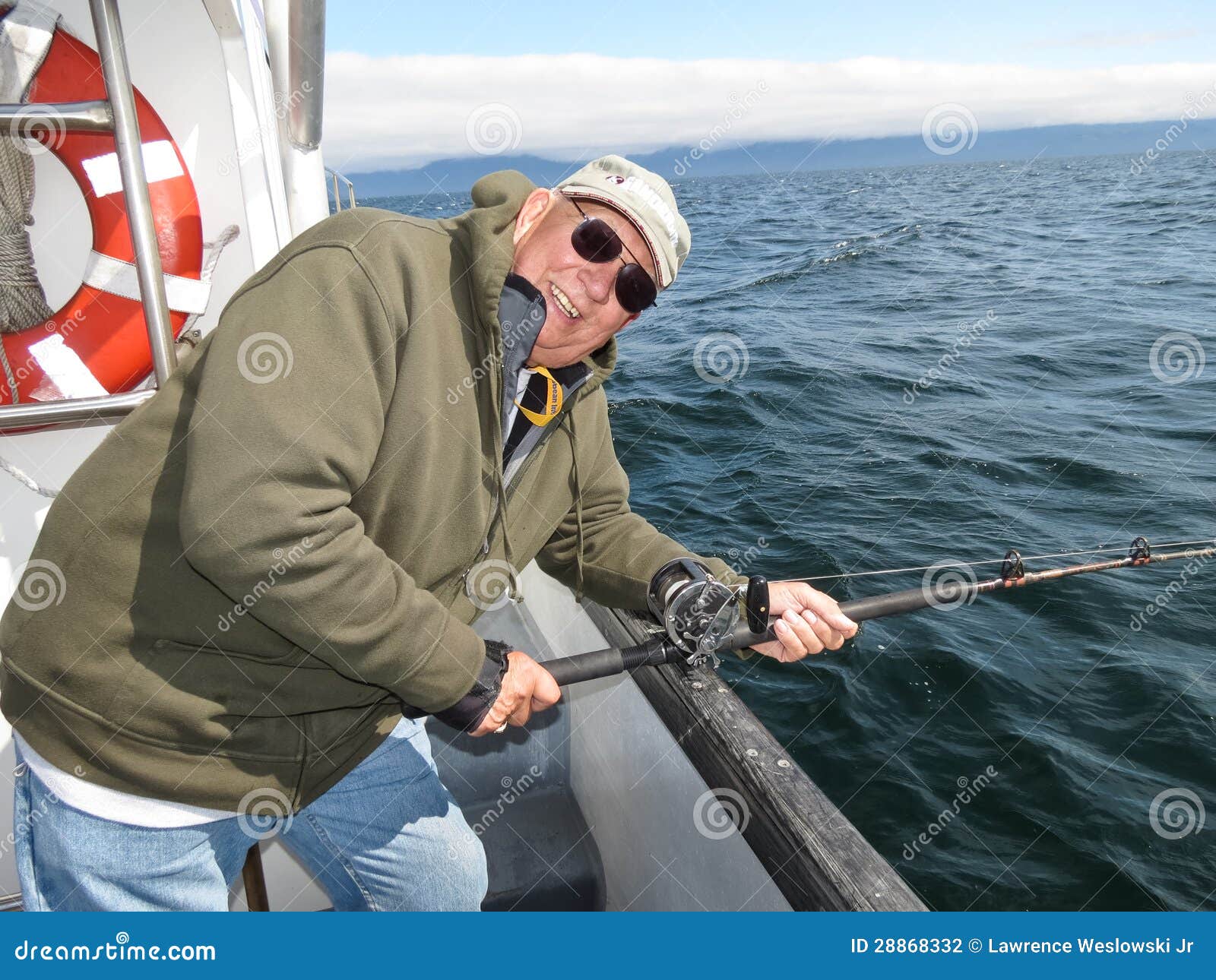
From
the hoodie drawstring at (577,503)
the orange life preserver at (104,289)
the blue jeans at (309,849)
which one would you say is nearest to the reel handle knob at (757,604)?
the hoodie drawstring at (577,503)

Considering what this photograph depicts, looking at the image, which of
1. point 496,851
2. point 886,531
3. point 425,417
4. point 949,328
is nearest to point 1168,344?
point 949,328

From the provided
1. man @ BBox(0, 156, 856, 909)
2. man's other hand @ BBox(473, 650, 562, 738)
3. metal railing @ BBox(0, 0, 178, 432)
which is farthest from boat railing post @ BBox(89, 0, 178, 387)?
man's other hand @ BBox(473, 650, 562, 738)

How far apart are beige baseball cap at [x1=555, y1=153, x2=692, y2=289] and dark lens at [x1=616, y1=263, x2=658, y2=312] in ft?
0.13

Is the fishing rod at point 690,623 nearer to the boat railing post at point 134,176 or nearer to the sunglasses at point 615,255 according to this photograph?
the sunglasses at point 615,255

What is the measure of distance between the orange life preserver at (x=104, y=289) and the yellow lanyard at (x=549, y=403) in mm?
1166

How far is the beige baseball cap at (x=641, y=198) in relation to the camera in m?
1.58

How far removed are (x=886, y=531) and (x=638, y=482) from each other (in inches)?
98.5

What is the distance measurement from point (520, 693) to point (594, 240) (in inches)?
35.7

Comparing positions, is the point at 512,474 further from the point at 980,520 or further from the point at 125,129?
the point at 980,520

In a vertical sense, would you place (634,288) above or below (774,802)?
above

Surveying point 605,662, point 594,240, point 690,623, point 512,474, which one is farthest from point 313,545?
point 690,623

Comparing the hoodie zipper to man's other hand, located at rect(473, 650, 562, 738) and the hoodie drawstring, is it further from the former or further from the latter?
man's other hand, located at rect(473, 650, 562, 738)

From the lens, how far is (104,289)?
7.38 ft
